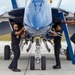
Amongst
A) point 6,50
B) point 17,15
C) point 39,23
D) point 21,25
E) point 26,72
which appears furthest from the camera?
point 6,50

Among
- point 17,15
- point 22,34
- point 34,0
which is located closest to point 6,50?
point 17,15

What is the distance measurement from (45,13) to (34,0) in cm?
56

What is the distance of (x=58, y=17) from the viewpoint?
11.8 metres

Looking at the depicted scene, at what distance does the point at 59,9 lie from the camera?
12.2m

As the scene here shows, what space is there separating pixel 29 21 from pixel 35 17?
0.75 ft

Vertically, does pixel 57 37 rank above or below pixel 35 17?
below

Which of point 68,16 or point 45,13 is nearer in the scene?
point 45,13

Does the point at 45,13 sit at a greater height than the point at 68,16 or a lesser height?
greater

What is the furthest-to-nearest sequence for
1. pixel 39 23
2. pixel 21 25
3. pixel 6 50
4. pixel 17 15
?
1. pixel 6 50
2. pixel 17 15
3. pixel 21 25
4. pixel 39 23

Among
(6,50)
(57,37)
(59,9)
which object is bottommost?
(6,50)

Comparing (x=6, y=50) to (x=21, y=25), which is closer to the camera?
(x=21, y=25)

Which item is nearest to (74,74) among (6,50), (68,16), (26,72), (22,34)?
(26,72)

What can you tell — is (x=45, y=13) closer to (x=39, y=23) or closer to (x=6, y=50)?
(x=39, y=23)

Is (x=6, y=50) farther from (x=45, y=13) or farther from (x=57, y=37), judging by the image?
(x=45, y=13)
